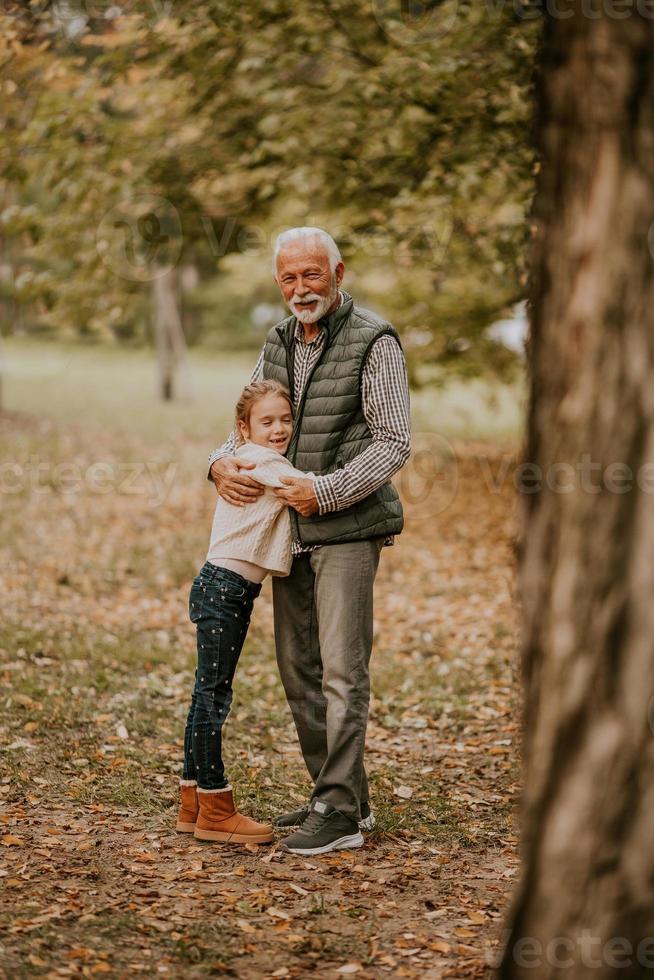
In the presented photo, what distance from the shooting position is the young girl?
426cm

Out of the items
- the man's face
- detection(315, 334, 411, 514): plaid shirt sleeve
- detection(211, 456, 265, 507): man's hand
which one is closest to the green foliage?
the man's face

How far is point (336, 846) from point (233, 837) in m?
0.41

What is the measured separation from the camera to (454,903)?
3.96 meters

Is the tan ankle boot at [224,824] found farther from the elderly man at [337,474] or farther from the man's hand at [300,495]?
the man's hand at [300,495]

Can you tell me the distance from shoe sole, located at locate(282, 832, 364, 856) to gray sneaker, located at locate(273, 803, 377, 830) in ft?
→ 0.43

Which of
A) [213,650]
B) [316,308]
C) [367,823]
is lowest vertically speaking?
[367,823]

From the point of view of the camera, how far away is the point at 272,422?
169 inches

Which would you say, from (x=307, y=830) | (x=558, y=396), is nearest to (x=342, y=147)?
(x=307, y=830)

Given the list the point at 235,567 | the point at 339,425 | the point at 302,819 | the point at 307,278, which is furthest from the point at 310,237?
the point at 302,819

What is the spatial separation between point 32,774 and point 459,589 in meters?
5.28

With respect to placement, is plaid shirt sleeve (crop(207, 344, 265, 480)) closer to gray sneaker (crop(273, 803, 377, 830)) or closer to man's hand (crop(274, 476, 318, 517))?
man's hand (crop(274, 476, 318, 517))

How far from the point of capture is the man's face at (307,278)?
4.13 m

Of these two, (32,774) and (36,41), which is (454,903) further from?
(36,41)

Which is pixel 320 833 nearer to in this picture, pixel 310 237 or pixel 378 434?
pixel 378 434
